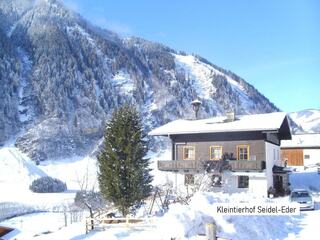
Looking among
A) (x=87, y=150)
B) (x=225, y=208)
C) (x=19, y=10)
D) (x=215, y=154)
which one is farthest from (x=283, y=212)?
(x=19, y=10)

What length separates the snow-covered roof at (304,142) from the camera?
2479 inches

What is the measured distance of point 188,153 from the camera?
3969cm

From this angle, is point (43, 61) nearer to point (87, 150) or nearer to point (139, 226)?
point (87, 150)

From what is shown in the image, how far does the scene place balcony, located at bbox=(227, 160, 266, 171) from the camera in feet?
116

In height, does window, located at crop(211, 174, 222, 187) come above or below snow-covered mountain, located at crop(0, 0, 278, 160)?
below

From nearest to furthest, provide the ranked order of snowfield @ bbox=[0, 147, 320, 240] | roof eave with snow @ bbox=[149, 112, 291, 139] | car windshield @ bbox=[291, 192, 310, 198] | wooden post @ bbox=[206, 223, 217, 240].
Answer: wooden post @ bbox=[206, 223, 217, 240] → snowfield @ bbox=[0, 147, 320, 240] → car windshield @ bbox=[291, 192, 310, 198] → roof eave with snow @ bbox=[149, 112, 291, 139]

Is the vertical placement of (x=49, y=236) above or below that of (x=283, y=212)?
below

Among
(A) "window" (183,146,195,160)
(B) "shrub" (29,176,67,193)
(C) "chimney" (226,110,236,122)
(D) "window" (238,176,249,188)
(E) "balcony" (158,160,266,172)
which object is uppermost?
(C) "chimney" (226,110,236,122)

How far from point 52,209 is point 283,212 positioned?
29028 millimetres

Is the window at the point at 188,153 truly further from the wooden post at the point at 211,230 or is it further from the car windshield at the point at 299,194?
the wooden post at the point at 211,230

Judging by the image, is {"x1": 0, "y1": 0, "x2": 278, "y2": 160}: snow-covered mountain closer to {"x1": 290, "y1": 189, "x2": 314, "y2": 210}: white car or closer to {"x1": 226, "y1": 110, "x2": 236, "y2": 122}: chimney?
{"x1": 226, "y1": 110, "x2": 236, "y2": 122}: chimney

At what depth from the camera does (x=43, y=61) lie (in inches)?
4801

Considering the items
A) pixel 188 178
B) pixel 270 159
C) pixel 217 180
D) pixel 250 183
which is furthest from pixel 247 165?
pixel 188 178

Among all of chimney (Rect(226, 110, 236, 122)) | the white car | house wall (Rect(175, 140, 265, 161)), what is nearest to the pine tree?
the white car
